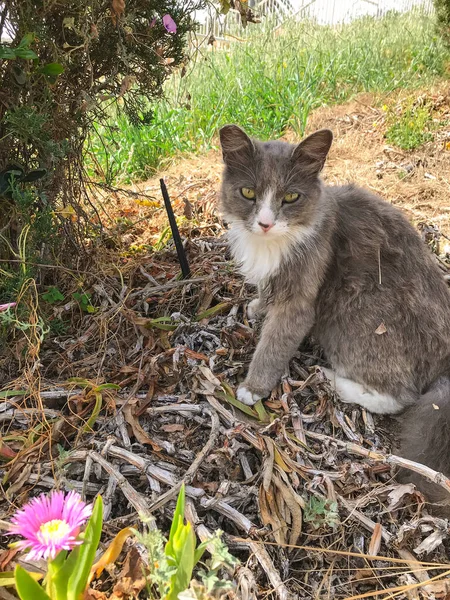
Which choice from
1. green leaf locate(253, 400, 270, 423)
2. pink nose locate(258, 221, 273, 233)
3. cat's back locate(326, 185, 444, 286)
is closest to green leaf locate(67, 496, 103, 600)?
green leaf locate(253, 400, 270, 423)

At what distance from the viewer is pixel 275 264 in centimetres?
229

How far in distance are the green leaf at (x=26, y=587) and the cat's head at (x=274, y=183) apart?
5.13ft

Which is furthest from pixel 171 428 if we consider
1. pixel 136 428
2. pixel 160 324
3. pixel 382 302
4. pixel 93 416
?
pixel 382 302

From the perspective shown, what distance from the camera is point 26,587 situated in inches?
40.2

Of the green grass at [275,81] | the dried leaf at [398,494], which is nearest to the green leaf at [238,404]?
the dried leaf at [398,494]

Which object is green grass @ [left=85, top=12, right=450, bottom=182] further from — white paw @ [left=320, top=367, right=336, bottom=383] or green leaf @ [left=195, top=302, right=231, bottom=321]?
white paw @ [left=320, top=367, right=336, bottom=383]

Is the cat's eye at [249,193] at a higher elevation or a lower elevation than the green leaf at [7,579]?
higher

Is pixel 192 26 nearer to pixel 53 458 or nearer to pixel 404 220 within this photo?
pixel 404 220

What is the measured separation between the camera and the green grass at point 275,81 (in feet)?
16.6

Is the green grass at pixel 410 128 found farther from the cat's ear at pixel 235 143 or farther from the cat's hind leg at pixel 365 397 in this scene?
the cat's hind leg at pixel 365 397

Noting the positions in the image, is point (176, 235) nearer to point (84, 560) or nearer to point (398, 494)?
point (398, 494)

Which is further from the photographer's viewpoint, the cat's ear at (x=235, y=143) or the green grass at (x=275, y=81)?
the green grass at (x=275, y=81)

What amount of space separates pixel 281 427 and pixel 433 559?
0.70m

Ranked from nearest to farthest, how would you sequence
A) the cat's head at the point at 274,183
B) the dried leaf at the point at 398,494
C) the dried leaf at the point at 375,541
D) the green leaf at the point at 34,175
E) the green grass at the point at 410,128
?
the dried leaf at the point at 375,541
the dried leaf at the point at 398,494
the green leaf at the point at 34,175
the cat's head at the point at 274,183
the green grass at the point at 410,128
